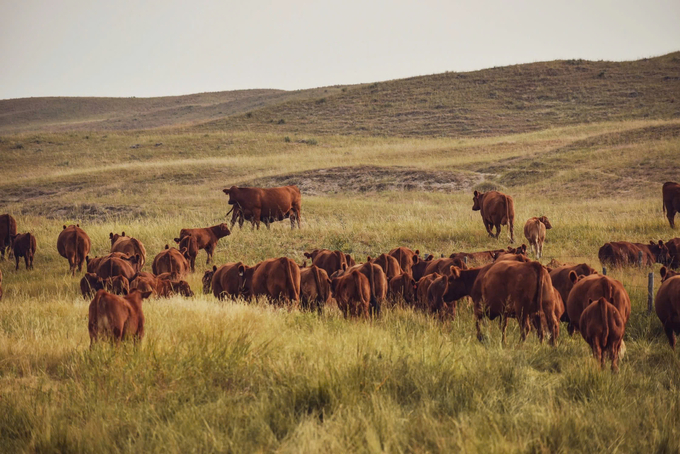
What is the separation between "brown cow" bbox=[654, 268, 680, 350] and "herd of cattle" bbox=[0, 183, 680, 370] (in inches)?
0.5

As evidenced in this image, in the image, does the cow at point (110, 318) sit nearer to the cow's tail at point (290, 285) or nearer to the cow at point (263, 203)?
the cow's tail at point (290, 285)

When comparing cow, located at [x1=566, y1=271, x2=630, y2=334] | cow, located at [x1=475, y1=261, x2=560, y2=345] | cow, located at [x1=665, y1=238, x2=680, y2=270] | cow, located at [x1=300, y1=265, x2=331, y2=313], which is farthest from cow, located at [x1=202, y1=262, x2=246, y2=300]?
cow, located at [x1=665, y1=238, x2=680, y2=270]

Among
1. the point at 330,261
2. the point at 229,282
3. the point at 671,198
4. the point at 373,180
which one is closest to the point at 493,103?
the point at 373,180

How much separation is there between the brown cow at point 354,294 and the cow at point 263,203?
1286 centimetres

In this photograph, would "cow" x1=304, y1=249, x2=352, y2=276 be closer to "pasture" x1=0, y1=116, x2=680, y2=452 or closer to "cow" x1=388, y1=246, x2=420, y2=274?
"cow" x1=388, y1=246, x2=420, y2=274

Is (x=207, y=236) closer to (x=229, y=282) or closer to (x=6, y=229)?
(x=229, y=282)

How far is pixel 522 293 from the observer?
26.2 feet

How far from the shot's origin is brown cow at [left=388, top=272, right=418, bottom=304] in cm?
1079

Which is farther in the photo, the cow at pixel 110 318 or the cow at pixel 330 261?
the cow at pixel 330 261

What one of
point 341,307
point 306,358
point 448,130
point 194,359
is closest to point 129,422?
point 194,359

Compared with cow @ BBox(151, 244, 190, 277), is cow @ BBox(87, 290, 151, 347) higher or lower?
higher

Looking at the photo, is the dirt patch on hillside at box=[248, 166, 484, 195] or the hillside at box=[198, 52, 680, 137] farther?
the hillside at box=[198, 52, 680, 137]

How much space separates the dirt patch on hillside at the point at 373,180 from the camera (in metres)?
35.2

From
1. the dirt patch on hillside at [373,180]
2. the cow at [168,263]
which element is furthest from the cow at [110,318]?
the dirt patch on hillside at [373,180]
